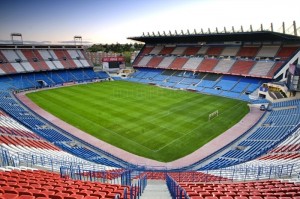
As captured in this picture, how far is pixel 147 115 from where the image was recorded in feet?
116

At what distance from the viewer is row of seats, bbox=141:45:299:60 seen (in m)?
49.6

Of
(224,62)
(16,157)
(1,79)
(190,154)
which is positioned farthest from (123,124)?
(1,79)

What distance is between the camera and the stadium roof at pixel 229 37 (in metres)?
46.2

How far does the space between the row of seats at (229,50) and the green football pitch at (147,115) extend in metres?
16.7

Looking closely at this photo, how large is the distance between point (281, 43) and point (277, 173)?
1820 inches

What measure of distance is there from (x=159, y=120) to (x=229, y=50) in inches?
1400

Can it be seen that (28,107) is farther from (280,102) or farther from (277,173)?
(280,102)

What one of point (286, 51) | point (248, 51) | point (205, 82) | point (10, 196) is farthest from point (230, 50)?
point (10, 196)

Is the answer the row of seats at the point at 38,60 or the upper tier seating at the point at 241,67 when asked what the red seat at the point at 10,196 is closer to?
the upper tier seating at the point at 241,67

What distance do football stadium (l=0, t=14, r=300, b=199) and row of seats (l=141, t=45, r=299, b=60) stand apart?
0.30m

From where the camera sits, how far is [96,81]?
65.4 m

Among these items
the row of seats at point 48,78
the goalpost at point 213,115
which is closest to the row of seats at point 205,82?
the goalpost at point 213,115

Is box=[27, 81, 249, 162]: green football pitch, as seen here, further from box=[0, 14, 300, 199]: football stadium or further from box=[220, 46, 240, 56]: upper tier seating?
box=[220, 46, 240, 56]: upper tier seating

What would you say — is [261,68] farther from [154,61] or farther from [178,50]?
[154,61]
